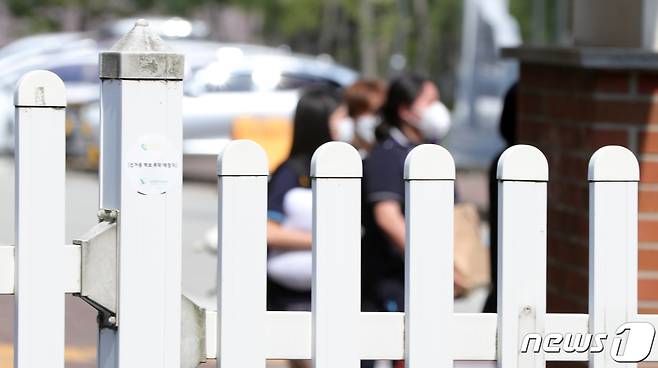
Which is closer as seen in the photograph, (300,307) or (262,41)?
(300,307)

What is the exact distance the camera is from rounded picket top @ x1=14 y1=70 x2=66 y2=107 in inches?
105

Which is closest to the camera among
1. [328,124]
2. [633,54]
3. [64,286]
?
[64,286]

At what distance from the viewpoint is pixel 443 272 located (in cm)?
283

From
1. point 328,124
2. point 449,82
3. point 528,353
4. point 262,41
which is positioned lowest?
point 528,353

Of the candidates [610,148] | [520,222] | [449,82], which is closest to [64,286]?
[520,222]

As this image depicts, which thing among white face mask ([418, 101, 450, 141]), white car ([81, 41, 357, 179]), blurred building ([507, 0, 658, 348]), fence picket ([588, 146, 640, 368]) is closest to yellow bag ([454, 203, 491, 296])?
white face mask ([418, 101, 450, 141])

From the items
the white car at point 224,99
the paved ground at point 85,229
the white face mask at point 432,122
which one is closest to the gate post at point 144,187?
the paved ground at point 85,229

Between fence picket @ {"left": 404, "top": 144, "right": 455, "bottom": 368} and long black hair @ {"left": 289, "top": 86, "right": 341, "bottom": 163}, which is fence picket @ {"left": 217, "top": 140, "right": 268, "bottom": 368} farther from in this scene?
long black hair @ {"left": 289, "top": 86, "right": 341, "bottom": 163}

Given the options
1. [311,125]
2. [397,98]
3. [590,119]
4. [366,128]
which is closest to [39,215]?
[590,119]

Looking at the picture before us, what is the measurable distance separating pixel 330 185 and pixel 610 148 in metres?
0.59

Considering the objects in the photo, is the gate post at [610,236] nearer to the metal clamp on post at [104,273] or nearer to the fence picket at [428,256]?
the fence picket at [428,256]

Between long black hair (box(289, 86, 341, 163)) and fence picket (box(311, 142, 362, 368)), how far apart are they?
2.71 m

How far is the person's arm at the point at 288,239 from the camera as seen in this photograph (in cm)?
519

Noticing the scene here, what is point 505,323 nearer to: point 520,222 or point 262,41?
point 520,222
